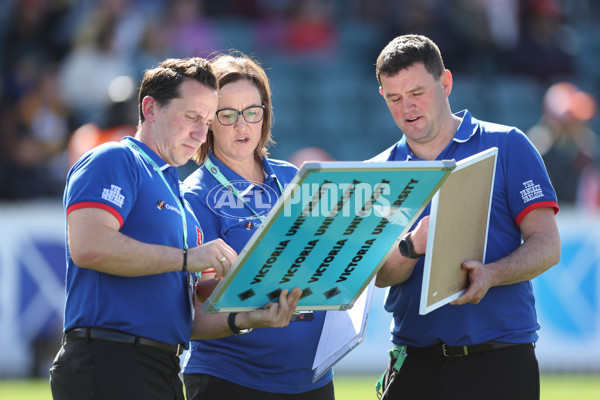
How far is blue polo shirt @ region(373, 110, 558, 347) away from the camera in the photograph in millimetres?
3953

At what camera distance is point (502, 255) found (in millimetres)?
3986

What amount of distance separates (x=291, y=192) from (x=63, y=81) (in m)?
8.78

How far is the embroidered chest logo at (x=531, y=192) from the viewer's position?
12.9ft

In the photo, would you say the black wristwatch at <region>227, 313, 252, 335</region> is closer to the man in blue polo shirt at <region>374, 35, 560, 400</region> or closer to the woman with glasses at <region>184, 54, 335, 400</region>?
the woman with glasses at <region>184, 54, 335, 400</region>

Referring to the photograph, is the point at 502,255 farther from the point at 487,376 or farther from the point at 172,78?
the point at 172,78

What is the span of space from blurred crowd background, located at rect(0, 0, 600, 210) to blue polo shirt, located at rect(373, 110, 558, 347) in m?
5.81

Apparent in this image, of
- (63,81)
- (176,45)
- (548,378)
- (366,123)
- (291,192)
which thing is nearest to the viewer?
(291,192)

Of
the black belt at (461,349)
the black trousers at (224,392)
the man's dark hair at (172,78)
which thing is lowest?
the black trousers at (224,392)

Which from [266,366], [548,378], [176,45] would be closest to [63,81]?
[176,45]

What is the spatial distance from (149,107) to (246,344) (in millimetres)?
1130

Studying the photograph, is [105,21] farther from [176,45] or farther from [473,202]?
[473,202]

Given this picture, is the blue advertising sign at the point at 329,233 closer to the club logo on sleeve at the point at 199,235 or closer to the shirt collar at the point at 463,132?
the club logo on sleeve at the point at 199,235

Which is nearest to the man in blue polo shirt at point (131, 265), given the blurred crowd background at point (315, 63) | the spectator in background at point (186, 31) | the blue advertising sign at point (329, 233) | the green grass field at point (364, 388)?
the blue advertising sign at point (329, 233)

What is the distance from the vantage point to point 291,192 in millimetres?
3193
